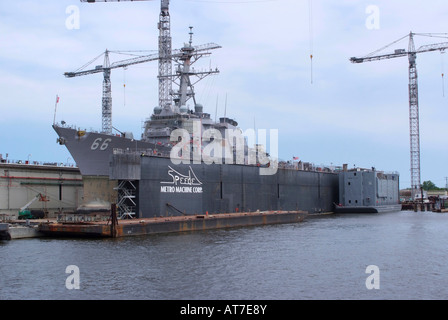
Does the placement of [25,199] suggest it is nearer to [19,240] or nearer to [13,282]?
[19,240]

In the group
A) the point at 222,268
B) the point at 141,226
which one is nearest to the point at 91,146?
the point at 141,226

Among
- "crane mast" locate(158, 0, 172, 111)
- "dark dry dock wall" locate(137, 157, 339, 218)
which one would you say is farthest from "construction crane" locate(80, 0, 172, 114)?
"dark dry dock wall" locate(137, 157, 339, 218)

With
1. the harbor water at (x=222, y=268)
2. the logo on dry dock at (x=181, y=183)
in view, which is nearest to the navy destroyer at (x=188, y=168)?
the logo on dry dock at (x=181, y=183)

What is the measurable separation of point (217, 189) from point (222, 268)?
2115 centimetres

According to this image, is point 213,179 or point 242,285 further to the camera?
point 213,179

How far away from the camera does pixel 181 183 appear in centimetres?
3850

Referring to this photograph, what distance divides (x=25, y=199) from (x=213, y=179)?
49.7 feet

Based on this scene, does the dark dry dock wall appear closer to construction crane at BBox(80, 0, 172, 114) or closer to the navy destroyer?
the navy destroyer

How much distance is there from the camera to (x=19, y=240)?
29.4 meters

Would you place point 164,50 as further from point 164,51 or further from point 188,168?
point 188,168

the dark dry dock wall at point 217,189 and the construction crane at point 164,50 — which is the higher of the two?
the construction crane at point 164,50

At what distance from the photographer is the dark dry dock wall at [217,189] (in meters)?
35.9

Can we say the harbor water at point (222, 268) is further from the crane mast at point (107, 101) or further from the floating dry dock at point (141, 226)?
the crane mast at point (107, 101)
